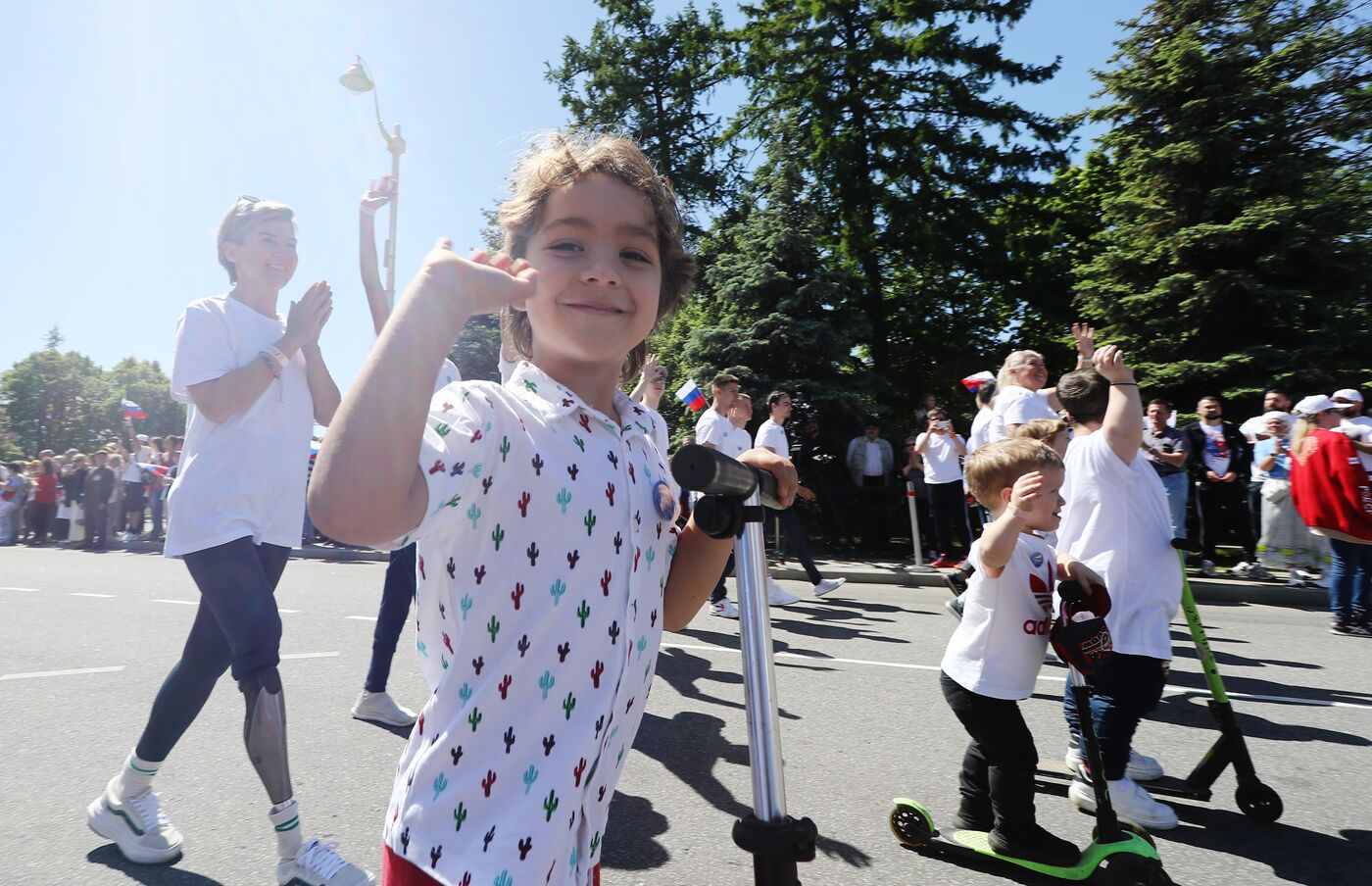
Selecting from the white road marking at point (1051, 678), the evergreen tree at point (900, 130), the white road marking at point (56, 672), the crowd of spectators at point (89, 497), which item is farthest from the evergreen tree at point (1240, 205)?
the crowd of spectators at point (89, 497)

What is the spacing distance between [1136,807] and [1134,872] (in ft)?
2.82

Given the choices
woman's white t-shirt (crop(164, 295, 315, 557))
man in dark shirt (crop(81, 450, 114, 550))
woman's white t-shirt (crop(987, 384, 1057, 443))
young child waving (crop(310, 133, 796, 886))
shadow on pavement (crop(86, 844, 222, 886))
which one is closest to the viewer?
young child waving (crop(310, 133, 796, 886))

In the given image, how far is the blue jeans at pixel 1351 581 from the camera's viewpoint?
7.65 m

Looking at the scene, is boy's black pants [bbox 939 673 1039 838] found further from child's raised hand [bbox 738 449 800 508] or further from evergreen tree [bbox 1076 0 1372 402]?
evergreen tree [bbox 1076 0 1372 402]

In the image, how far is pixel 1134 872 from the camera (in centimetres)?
275

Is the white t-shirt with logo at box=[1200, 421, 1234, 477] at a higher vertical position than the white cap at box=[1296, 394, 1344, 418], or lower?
lower

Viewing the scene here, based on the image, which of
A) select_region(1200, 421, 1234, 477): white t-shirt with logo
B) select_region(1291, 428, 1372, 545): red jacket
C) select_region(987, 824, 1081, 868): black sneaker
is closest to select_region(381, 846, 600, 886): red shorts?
select_region(987, 824, 1081, 868): black sneaker

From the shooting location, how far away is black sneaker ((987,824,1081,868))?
9.95ft

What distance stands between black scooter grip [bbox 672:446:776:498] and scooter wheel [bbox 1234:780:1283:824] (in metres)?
3.39

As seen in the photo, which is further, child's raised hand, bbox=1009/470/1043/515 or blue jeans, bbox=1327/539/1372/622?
blue jeans, bbox=1327/539/1372/622

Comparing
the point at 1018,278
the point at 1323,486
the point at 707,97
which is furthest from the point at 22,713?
the point at 707,97

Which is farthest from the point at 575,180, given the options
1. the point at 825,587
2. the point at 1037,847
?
the point at 825,587

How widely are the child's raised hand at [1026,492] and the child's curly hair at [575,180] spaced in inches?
65.3

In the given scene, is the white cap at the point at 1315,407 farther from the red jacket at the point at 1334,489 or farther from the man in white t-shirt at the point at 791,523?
the man in white t-shirt at the point at 791,523
